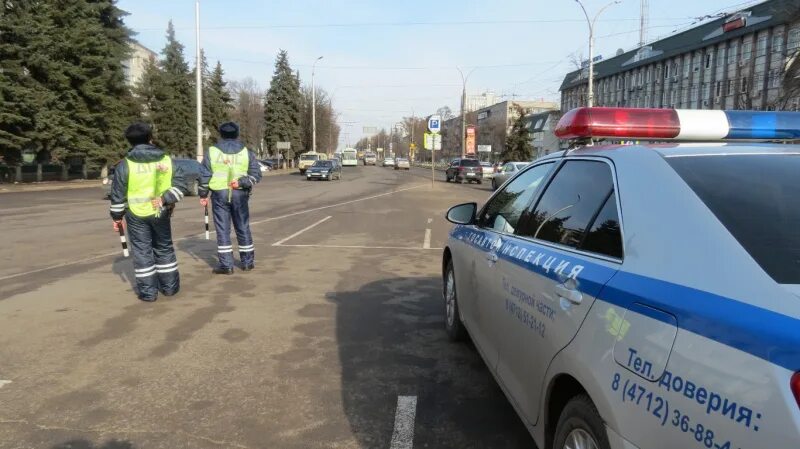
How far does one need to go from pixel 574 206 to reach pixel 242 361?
2.96 metres

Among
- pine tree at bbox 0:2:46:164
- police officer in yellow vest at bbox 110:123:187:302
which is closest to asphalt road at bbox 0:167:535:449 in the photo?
police officer in yellow vest at bbox 110:123:187:302

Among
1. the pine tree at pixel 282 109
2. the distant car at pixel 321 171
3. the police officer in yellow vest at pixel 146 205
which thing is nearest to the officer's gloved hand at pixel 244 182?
the police officer in yellow vest at pixel 146 205

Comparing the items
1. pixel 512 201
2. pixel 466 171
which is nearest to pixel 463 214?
pixel 512 201

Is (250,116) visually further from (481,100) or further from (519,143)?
(481,100)

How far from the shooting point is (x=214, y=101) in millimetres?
60875

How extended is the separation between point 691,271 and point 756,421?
50 cm

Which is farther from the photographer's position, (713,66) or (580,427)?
(713,66)

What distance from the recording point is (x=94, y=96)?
1288 inches

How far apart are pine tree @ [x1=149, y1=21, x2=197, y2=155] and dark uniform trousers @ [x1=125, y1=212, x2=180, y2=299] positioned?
131ft

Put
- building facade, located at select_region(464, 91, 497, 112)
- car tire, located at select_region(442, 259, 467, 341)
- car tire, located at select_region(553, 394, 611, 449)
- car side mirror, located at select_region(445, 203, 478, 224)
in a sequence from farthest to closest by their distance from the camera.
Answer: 1. building facade, located at select_region(464, 91, 497, 112)
2. car tire, located at select_region(442, 259, 467, 341)
3. car side mirror, located at select_region(445, 203, 478, 224)
4. car tire, located at select_region(553, 394, 611, 449)

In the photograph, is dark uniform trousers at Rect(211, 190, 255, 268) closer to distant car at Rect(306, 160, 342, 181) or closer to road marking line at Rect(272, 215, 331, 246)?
road marking line at Rect(272, 215, 331, 246)

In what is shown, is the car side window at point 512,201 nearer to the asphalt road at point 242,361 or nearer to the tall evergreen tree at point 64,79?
the asphalt road at point 242,361

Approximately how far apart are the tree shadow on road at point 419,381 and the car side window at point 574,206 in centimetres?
120

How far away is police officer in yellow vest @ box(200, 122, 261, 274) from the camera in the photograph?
25.5ft
